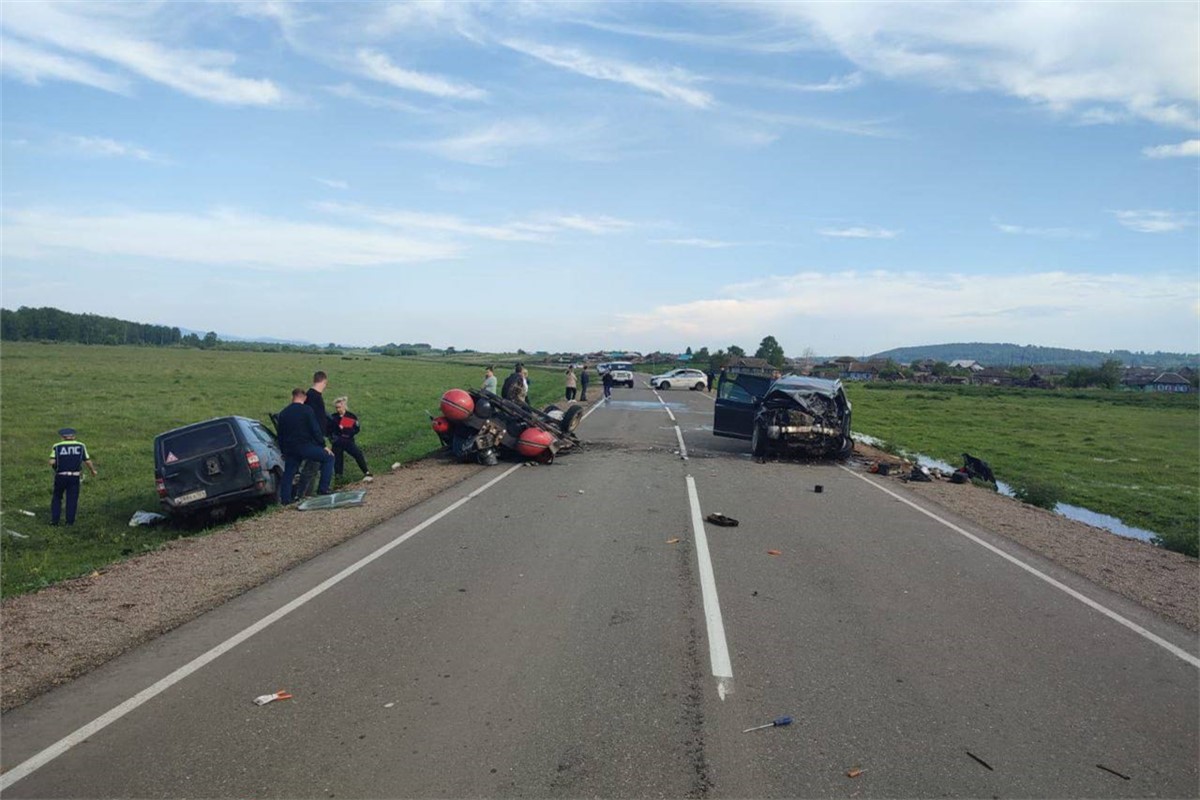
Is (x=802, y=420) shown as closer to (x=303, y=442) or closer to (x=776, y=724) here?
(x=303, y=442)

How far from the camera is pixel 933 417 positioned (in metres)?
42.3

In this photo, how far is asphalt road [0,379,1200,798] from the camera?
13.7 feet

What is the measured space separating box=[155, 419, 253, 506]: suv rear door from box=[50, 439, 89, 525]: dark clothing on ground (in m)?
1.34

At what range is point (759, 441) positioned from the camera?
728 inches

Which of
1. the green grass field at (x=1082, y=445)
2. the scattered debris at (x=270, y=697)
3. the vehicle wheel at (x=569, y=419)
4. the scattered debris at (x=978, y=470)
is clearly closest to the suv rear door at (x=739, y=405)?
the vehicle wheel at (x=569, y=419)

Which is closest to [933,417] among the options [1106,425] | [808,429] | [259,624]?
[1106,425]

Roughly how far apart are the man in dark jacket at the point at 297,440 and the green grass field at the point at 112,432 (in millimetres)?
1733

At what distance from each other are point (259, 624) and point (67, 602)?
2.29 m

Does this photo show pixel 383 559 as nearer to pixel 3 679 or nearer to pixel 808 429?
pixel 3 679

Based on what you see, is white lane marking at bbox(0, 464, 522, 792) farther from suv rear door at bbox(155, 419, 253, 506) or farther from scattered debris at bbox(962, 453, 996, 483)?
scattered debris at bbox(962, 453, 996, 483)

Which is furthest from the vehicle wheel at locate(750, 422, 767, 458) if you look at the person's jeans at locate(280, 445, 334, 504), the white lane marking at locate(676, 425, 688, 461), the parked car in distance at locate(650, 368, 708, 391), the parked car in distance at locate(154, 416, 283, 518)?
the parked car in distance at locate(650, 368, 708, 391)

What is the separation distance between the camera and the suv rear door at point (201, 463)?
443 inches

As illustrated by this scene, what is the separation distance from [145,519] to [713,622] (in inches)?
377

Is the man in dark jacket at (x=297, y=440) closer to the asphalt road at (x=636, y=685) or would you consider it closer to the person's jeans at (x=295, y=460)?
the person's jeans at (x=295, y=460)
